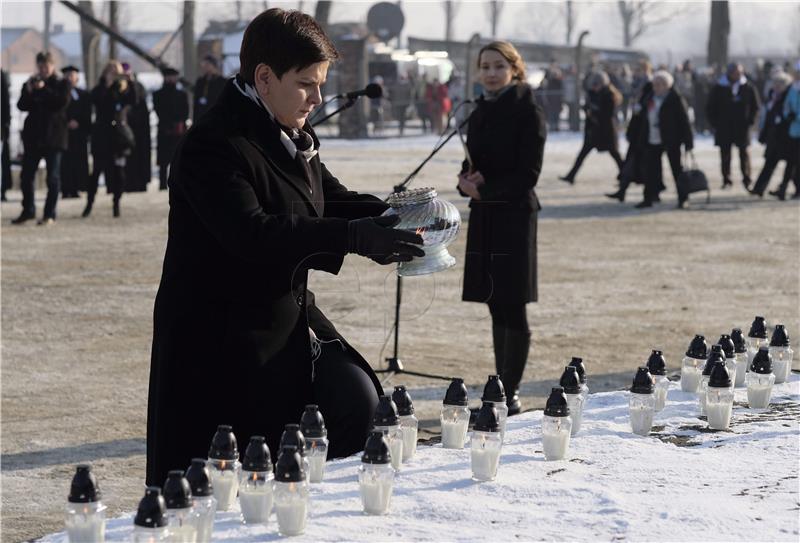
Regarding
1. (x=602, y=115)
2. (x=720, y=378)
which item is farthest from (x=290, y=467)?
(x=602, y=115)

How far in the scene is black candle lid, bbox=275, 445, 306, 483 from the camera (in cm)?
364

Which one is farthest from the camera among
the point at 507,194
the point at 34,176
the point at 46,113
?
the point at 34,176

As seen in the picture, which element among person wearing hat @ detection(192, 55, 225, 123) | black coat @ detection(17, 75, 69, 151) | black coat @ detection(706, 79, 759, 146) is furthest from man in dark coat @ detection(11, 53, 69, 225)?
black coat @ detection(706, 79, 759, 146)

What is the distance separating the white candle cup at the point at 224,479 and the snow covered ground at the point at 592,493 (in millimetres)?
46

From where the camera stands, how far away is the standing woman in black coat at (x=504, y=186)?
24.2 ft

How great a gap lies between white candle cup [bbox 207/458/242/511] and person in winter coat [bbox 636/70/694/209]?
14.8m

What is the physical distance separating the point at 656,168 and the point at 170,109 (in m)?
6.61

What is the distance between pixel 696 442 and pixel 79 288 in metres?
8.40

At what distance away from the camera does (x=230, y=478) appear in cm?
388

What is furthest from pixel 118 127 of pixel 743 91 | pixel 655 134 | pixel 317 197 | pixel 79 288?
pixel 317 197

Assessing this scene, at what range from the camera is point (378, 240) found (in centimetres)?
410

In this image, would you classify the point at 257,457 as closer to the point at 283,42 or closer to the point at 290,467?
the point at 290,467

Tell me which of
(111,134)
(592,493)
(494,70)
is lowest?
(592,493)

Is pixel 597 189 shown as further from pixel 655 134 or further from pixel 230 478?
pixel 230 478
